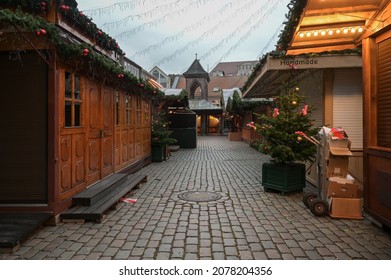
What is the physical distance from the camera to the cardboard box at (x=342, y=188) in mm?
4711

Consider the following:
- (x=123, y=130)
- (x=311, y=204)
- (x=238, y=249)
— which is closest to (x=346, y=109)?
(x=311, y=204)

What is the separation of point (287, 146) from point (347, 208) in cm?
190

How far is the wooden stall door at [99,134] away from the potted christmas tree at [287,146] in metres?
3.45

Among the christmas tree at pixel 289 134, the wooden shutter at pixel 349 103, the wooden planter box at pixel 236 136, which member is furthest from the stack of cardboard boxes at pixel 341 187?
the wooden planter box at pixel 236 136

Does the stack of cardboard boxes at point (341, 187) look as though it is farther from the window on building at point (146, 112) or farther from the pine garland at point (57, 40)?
the window on building at point (146, 112)

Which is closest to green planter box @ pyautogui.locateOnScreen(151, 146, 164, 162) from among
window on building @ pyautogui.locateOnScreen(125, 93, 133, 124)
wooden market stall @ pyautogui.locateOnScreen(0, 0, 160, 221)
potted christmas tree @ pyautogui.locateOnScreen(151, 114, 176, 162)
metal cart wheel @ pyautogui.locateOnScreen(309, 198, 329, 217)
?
potted christmas tree @ pyautogui.locateOnScreen(151, 114, 176, 162)

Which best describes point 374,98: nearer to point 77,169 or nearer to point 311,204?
point 311,204

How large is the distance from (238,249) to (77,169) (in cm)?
311

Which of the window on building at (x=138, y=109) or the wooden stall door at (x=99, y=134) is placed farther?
the window on building at (x=138, y=109)

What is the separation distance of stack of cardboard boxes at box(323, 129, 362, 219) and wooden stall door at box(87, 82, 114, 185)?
14.0 feet

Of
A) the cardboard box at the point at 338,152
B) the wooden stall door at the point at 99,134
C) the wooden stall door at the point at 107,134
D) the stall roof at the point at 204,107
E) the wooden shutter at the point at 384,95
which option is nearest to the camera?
the wooden shutter at the point at 384,95

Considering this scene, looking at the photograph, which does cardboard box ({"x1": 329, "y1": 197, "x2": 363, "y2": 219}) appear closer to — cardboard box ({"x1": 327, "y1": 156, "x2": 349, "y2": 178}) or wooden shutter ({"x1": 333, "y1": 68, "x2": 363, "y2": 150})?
cardboard box ({"x1": 327, "y1": 156, "x2": 349, "y2": 178})

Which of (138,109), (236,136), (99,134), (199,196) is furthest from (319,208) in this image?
(236,136)

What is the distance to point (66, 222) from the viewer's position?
15.0ft
